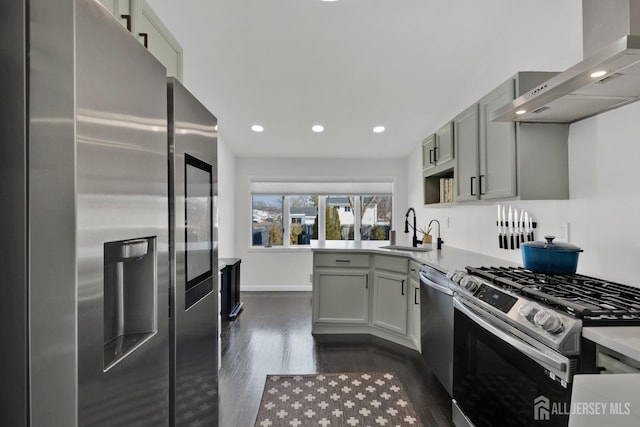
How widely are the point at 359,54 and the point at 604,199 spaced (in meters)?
2.13

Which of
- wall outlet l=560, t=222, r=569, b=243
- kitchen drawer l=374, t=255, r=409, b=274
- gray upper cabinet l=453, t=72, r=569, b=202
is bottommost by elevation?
kitchen drawer l=374, t=255, r=409, b=274

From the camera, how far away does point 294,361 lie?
283 centimetres

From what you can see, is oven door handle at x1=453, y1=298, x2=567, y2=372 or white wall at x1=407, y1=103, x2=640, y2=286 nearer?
oven door handle at x1=453, y1=298, x2=567, y2=372

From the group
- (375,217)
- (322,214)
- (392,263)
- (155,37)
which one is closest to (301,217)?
(322,214)

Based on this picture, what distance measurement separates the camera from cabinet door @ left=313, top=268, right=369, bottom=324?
3311mm

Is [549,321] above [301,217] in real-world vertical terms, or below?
below

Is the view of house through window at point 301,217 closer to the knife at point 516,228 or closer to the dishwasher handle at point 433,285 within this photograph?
the dishwasher handle at point 433,285

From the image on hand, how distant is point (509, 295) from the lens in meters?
1.42

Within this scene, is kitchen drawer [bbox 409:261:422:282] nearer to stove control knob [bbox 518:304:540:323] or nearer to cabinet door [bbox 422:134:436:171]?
cabinet door [bbox 422:134:436:171]

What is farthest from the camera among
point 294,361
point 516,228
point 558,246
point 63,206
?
point 294,361

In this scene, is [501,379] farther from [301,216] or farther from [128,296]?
[301,216]

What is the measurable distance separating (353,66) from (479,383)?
106 inches

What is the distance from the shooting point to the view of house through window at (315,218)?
18.2 feet

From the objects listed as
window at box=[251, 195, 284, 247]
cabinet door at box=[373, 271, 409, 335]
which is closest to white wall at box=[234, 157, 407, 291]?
window at box=[251, 195, 284, 247]
